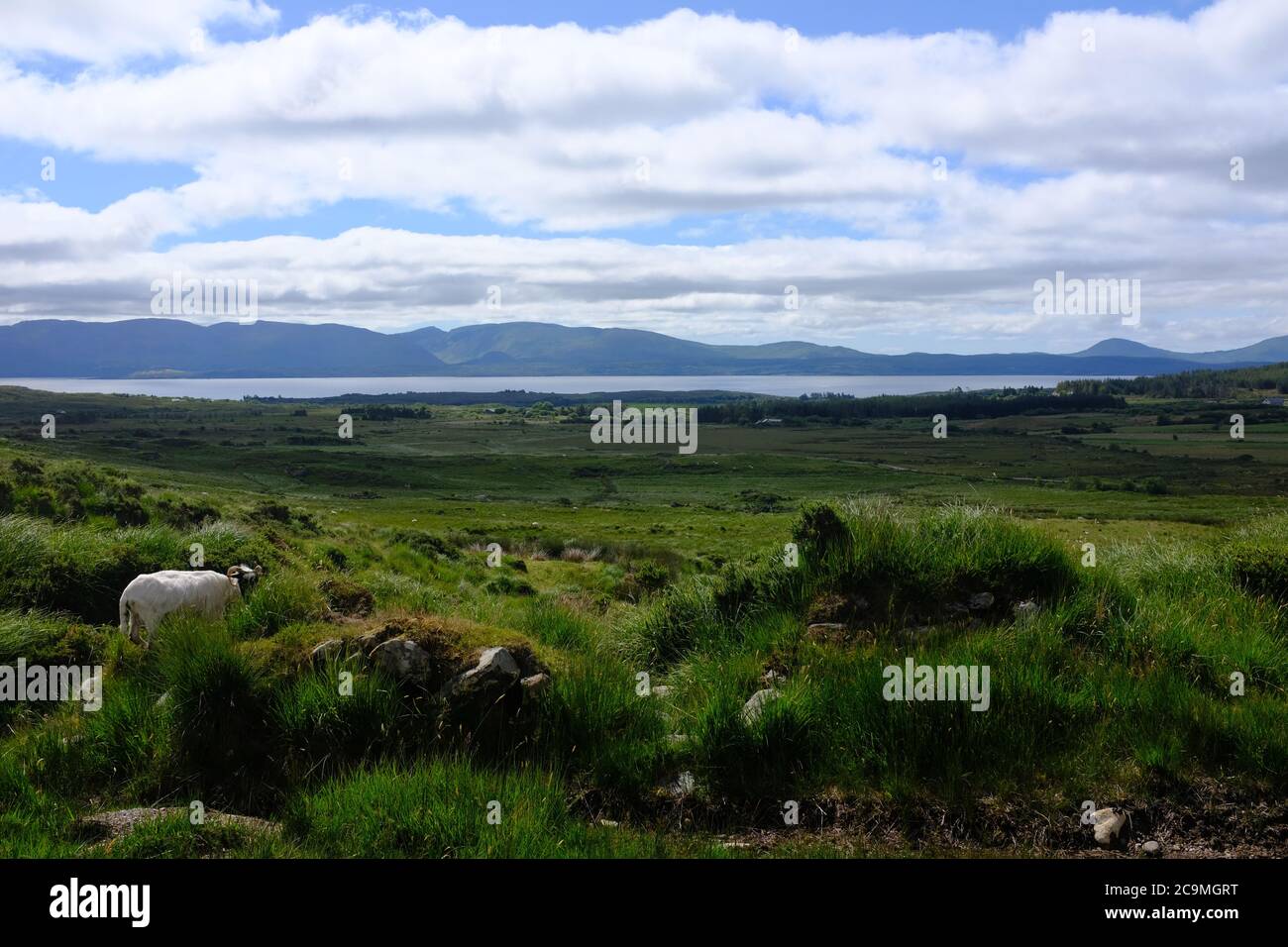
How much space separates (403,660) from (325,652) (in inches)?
27.4

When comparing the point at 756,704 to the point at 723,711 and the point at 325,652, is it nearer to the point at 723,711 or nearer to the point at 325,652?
the point at 723,711

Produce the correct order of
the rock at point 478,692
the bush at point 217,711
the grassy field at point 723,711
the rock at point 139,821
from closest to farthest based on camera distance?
the rock at point 139,821
the grassy field at point 723,711
the bush at point 217,711
the rock at point 478,692

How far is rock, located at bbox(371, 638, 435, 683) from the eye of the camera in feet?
21.6

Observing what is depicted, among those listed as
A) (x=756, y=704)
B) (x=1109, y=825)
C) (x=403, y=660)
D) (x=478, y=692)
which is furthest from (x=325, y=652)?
(x=1109, y=825)

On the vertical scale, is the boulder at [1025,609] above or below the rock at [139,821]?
above

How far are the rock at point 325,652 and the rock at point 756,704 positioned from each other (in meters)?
3.29

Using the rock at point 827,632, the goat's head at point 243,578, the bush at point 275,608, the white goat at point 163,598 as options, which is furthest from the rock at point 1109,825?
the goat's head at point 243,578

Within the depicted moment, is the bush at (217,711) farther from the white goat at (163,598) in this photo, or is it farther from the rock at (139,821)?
the white goat at (163,598)

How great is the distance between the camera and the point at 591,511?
8950 cm

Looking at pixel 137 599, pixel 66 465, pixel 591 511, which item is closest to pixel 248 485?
pixel 591 511

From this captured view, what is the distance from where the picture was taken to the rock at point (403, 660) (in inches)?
259

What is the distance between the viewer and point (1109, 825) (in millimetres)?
5199

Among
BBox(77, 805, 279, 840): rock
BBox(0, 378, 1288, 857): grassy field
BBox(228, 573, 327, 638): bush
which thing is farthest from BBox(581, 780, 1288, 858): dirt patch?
BBox(228, 573, 327, 638): bush

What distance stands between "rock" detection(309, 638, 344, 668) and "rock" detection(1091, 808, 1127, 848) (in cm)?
558
